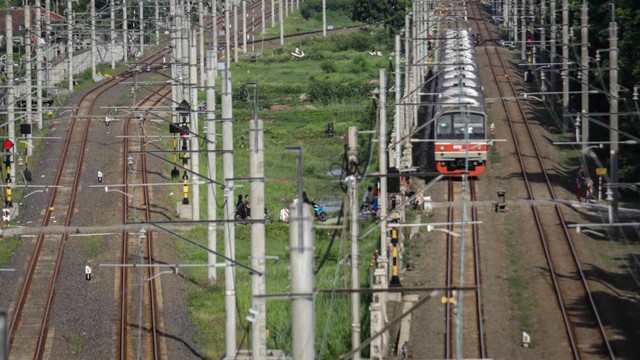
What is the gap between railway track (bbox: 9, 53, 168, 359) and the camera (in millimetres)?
28391

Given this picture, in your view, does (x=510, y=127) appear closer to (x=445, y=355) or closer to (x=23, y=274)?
(x=23, y=274)

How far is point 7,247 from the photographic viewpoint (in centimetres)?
3719

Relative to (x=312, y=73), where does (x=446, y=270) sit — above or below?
below

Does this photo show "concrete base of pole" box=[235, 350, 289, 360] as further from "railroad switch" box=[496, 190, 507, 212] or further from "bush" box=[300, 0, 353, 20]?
"bush" box=[300, 0, 353, 20]

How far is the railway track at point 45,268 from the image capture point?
28.4 m

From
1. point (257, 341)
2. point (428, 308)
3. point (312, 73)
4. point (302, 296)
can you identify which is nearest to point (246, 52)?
point (312, 73)

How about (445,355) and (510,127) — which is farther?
(510,127)

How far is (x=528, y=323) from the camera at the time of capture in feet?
90.6

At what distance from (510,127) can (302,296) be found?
39.5 metres

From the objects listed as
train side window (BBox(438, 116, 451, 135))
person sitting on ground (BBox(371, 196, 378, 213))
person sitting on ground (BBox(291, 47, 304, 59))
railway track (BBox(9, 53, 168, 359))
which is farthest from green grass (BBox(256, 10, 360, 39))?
person sitting on ground (BBox(371, 196, 378, 213))

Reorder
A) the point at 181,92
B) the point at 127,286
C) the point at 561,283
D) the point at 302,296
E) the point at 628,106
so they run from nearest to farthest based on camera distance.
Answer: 1. the point at 302,296
2. the point at 561,283
3. the point at 127,286
4. the point at 628,106
5. the point at 181,92

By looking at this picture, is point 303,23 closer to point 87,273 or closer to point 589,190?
point 589,190

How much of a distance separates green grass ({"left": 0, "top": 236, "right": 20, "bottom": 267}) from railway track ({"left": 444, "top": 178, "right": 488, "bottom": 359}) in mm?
10910

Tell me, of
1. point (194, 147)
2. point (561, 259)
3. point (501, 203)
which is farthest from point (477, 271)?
point (194, 147)
